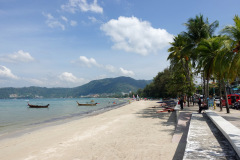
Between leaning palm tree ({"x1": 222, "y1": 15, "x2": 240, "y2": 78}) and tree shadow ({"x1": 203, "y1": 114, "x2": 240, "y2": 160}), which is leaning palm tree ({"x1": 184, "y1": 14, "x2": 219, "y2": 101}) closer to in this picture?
leaning palm tree ({"x1": 222, "y1": 15, "x2": 240, "y2": 78})

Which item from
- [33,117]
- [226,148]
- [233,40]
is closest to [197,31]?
[233,40]

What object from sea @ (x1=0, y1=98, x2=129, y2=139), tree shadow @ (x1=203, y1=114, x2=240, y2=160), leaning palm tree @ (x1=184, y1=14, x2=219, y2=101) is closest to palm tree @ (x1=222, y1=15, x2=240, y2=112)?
→ tree shadow @ (x1=203, y1=114, x2=240, y2=160)

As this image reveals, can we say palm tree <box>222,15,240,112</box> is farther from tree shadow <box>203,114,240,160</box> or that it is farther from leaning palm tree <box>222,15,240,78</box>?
tree shadow <box>203,114,240,160</box>

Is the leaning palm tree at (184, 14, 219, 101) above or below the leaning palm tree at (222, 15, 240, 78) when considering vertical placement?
above

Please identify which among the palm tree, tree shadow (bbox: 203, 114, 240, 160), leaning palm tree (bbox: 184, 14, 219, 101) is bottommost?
tree shadow (bbox: 203, 114, 240, 160)

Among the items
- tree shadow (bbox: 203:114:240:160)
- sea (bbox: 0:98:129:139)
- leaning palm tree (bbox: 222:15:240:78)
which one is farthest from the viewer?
sea (bbox: 0:98:129:139)

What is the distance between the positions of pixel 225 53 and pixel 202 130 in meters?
5.41

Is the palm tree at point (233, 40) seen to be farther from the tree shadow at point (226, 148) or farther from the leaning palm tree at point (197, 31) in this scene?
the leaning palm tree at point (197, 31)

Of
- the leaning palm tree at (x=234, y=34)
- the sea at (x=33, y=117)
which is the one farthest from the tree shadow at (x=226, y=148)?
the sea at (x=33, y=117)

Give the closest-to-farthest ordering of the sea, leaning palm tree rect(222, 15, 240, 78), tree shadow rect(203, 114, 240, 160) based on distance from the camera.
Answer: tree shadow rect(203, 114, 240, 160), leaning palm tree rect(222, 15, 240, 78), the sea

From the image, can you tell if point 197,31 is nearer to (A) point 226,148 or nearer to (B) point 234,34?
(B) point 234,34

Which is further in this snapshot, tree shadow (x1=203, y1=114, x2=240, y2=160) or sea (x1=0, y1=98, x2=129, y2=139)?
sea (x1=0, y1=98, x2=129, y2=139)

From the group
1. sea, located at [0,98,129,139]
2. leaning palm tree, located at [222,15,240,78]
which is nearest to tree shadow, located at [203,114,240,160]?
leaning palm tree, located at [222,15,240,78]

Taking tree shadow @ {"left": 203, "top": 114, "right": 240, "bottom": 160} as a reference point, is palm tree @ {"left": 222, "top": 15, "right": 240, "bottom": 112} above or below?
above
